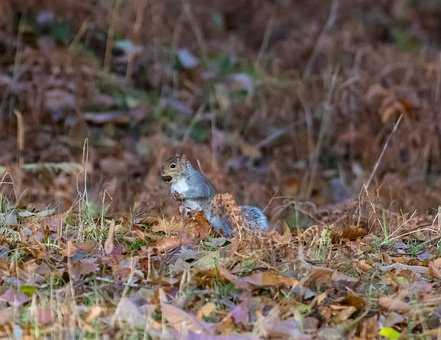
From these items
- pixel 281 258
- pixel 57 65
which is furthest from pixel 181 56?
pixel 281 258

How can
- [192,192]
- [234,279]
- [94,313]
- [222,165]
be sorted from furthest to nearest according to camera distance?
[222,165]
[192,192]
[234,279]
[94,313]

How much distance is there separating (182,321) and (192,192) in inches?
80.5

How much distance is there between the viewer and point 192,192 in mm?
6305

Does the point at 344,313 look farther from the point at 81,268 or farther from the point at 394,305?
the point at 81,268

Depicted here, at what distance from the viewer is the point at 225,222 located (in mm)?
5910

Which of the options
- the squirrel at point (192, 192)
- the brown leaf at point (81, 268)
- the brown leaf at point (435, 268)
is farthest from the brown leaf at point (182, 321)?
the squirrel at point (192, 192)

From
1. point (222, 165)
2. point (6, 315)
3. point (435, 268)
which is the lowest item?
point (222, 165)

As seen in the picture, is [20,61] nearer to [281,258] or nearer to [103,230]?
[103,230]

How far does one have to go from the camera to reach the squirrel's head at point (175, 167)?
643cm

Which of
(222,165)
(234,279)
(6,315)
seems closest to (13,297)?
(6,315)

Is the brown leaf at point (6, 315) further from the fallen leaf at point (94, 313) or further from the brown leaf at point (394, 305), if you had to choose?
the brown leaf at point (394, 305)

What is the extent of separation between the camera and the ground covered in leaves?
14.8 ft

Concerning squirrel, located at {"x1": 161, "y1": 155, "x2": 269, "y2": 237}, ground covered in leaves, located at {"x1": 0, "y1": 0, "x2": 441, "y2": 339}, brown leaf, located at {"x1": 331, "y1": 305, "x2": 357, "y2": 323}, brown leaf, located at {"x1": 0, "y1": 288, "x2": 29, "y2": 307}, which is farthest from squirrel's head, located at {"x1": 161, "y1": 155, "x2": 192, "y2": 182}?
brown leaf, located at {"x1": 331, "y1": 305, "x2": 357, "y2": 323}

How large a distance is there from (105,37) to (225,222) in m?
5.17
